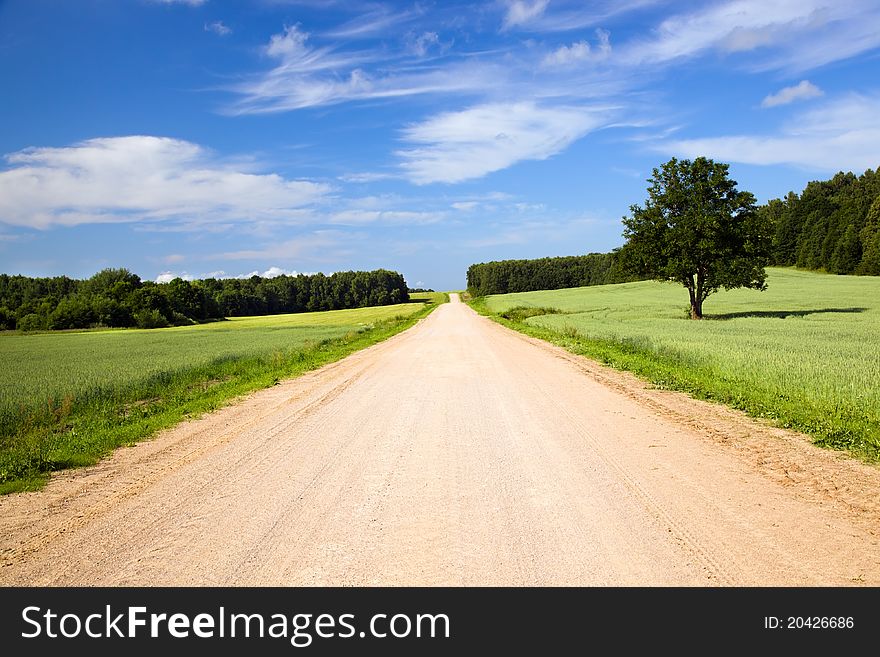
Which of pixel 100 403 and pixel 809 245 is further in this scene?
pixel 809 245

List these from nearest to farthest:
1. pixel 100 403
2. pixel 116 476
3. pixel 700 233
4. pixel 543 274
A: pixel 116 476, pixel 100 403, pixel 700 233, pixel 543 274

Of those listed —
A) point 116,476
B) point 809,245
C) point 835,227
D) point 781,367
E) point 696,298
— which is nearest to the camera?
point 116,476

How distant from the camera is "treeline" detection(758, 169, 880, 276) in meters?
86.1

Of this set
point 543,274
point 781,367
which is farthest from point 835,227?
point 781,367

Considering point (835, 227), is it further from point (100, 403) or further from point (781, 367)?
point (100, 403)

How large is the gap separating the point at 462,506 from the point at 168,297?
336ft

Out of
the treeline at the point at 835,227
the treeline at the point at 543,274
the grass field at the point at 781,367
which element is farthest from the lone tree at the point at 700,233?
the treeline at the point at 543,274

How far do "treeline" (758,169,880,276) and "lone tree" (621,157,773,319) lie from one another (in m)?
42.2

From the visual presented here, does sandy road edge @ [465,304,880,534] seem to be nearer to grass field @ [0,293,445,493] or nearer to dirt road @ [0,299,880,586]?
dirt road @ [0,299,880,586]

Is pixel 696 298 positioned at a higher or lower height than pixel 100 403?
higher

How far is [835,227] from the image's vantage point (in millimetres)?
96250

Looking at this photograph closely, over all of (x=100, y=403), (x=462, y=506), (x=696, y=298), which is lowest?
(x=462, y=506)
